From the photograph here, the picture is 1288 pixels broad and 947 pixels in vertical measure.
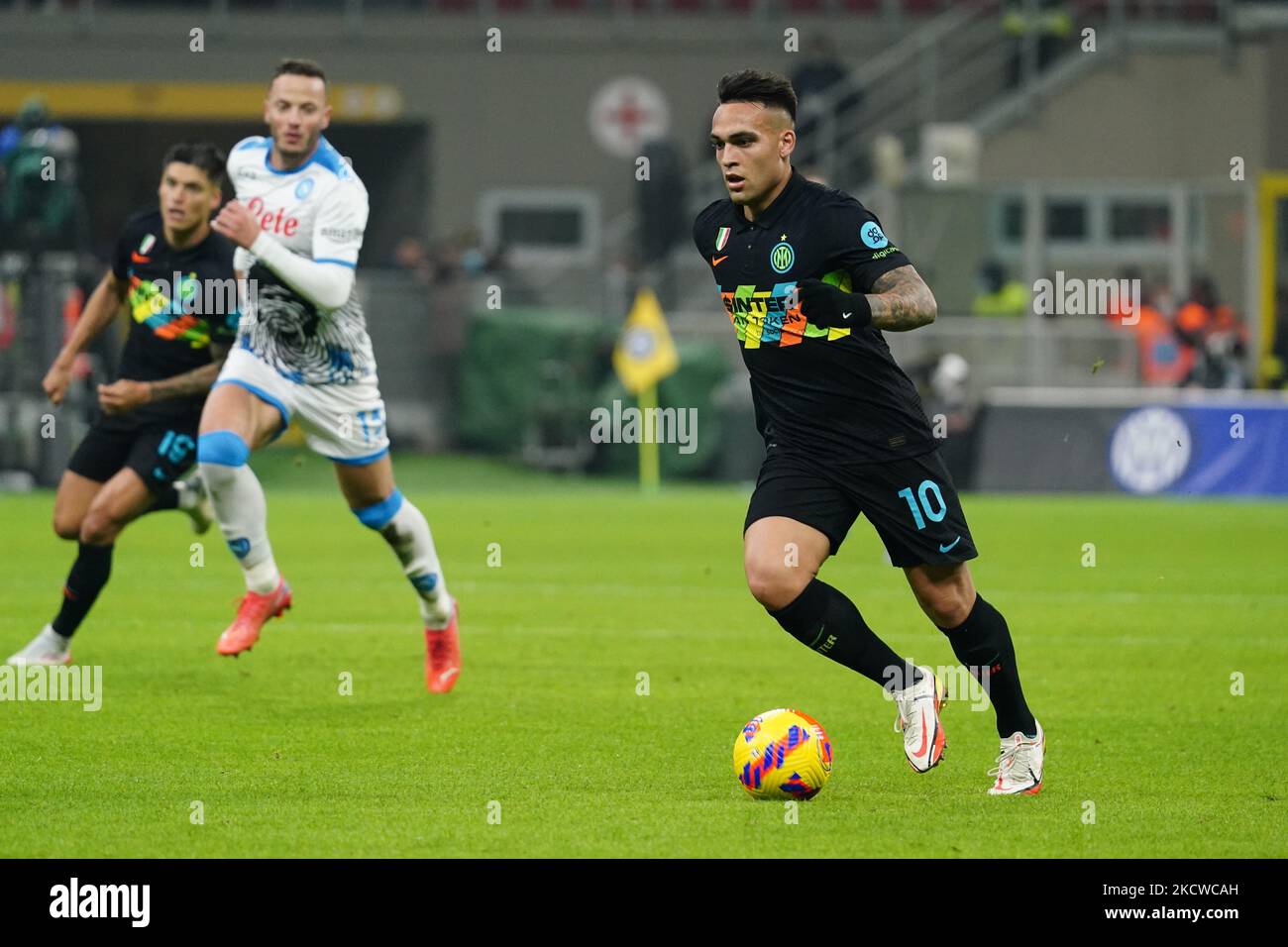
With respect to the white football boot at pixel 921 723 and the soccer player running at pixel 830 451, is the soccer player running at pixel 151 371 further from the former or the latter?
the white football boot at pixel 921 723

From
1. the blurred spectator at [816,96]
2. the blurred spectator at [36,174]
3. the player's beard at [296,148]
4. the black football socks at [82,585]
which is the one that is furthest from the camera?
the blurred spectator at [816,96]

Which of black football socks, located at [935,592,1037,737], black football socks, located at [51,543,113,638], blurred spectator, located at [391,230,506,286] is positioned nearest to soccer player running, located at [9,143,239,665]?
black football socks, located at [51,543,113,638]

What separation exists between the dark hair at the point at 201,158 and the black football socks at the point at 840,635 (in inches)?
164

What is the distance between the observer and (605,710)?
9.50 m

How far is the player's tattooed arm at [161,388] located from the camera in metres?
10.2

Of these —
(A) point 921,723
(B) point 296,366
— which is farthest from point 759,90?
(B) point 296,366

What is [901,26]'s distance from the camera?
3203cm

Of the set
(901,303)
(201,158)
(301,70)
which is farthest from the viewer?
(201,158)

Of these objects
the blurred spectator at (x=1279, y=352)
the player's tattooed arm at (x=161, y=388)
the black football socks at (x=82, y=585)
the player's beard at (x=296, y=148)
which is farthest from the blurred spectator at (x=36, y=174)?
the blurred spectator at (x=1279, y=352)

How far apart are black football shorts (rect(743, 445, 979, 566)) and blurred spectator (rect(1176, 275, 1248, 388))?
18.0 meters

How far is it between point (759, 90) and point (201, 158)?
3763 millimetres

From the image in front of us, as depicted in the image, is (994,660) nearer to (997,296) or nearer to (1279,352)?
(997,296)
